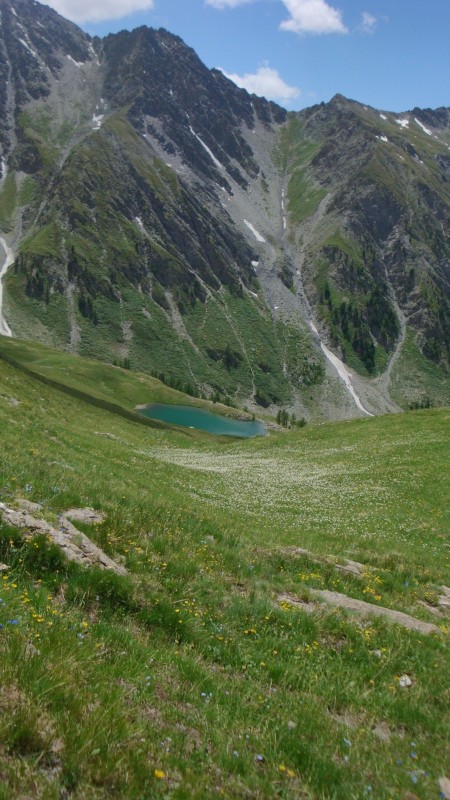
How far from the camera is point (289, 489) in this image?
112ft

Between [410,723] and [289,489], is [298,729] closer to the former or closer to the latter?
[410,723]

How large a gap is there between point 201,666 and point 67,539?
3633 millimetres

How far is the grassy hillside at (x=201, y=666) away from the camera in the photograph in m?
4.85

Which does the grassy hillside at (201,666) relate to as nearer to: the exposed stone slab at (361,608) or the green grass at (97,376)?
the exposed stone slab at (361,608)

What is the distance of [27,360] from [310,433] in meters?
125

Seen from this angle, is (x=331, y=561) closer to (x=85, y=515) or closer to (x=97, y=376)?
(x=85, y=515)

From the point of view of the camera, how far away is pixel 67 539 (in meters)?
9.42

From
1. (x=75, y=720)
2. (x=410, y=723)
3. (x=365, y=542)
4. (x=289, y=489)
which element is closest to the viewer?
(x=75, y=720)

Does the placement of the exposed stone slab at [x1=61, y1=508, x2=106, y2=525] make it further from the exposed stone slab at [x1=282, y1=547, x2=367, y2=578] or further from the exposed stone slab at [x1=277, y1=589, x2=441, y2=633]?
the exposed stone slab at [x1=282, y1=547, x2=367, y2=578]

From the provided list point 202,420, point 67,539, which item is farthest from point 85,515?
point 202,420

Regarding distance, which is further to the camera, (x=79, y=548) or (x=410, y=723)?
(x=79, y=548)

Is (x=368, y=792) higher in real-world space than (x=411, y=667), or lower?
higher

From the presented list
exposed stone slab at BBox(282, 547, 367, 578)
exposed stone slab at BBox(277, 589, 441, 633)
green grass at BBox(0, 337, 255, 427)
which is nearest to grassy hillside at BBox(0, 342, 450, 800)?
exposed stone slab at BBox(282, 547, 367, 578)

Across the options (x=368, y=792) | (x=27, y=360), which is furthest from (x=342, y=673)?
(x=27, y=360)
